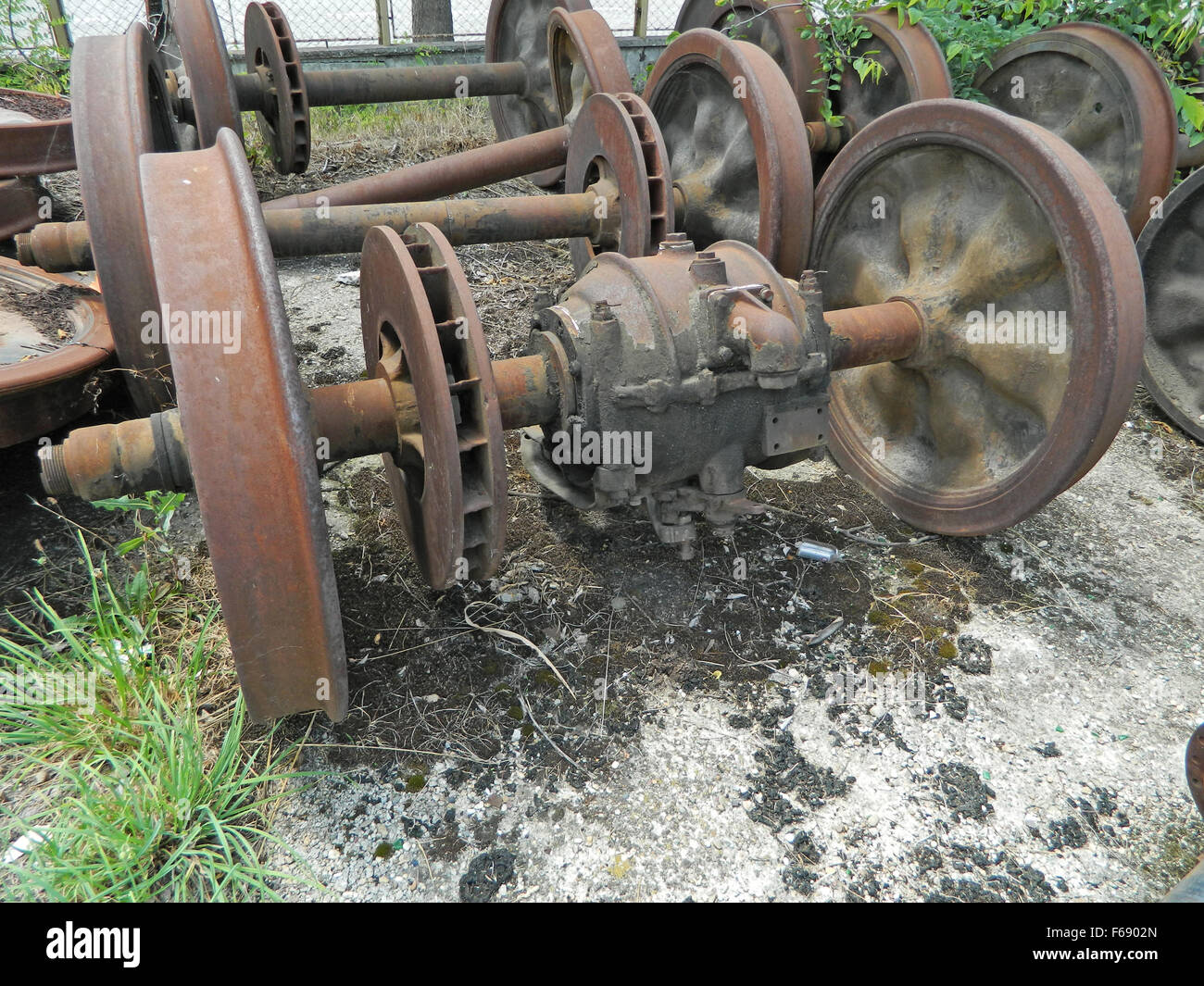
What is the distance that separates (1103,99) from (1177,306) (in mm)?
1038

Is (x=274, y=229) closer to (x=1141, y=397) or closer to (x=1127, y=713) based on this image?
(x=1127, y=713)

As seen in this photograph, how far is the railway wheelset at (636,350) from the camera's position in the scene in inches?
64.0

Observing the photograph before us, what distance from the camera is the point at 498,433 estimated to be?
1896mm

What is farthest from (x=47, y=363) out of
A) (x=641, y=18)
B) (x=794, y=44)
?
(x=641, y=18)

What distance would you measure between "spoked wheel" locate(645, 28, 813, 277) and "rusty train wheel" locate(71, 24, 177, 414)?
210cm

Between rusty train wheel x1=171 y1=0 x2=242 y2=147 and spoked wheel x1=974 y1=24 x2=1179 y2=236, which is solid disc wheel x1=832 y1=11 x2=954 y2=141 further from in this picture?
rusty train wheel x1=171 y1=0 x2=242 y2=147

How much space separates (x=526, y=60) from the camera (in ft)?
17.2

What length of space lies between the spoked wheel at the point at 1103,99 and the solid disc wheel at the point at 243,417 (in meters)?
3.76

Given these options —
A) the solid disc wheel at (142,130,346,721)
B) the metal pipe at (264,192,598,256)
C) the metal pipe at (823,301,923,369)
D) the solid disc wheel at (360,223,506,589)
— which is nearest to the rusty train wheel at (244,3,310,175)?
the metal pipe at (264,192,598,256)

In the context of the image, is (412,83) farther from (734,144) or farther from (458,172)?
(734,144)

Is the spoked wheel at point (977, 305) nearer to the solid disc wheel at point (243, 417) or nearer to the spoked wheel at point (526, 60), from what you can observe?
the solid disc wheel at point (243, 417)

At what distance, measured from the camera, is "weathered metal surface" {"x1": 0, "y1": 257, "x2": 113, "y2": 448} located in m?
2.62

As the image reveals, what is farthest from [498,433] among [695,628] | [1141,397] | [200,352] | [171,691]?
[1141,397]
